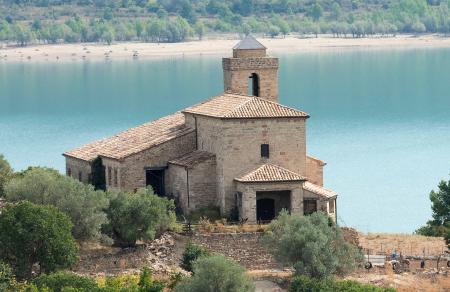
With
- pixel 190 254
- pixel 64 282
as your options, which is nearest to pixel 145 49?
pixel 190 254

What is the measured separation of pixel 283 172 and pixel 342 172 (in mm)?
30655

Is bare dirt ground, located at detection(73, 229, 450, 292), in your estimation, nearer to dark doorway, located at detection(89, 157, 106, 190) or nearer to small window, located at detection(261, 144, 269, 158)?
small window, located at detection(261, 144, 269, 158)

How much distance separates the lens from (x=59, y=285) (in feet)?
97.8

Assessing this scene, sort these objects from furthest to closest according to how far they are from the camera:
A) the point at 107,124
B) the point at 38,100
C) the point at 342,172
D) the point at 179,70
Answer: the point at 179,70, the point at 38,100, the point at 107,124, the point at 342,172

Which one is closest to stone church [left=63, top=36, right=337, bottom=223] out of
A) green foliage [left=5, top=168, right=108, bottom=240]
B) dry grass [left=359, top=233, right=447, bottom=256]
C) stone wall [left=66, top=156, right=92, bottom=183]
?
stone wall [left=66, top=156, right=92, bottom=183]

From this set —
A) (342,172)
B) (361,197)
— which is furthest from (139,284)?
(342,172)

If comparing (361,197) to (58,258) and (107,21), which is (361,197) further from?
(107,21)

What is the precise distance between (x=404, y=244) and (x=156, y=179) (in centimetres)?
657

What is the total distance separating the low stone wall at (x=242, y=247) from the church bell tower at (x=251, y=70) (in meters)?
7.70

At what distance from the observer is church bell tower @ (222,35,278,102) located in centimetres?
4269

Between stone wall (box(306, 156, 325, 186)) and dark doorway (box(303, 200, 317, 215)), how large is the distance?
9.32 feet

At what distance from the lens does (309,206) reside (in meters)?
37.8

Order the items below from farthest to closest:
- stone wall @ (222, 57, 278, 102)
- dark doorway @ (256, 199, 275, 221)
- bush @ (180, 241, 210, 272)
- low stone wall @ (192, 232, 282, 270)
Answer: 1. stone wall @ (222, 57, 278, 102)
2. dark doorway @ (256, 199, 275, 221)
3. low stone wall @ (192, 232, 282, 270)
4. bush @ (180, 241, 210, 272)

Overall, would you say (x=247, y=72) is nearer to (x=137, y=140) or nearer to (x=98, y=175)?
(x=137, y=140)
